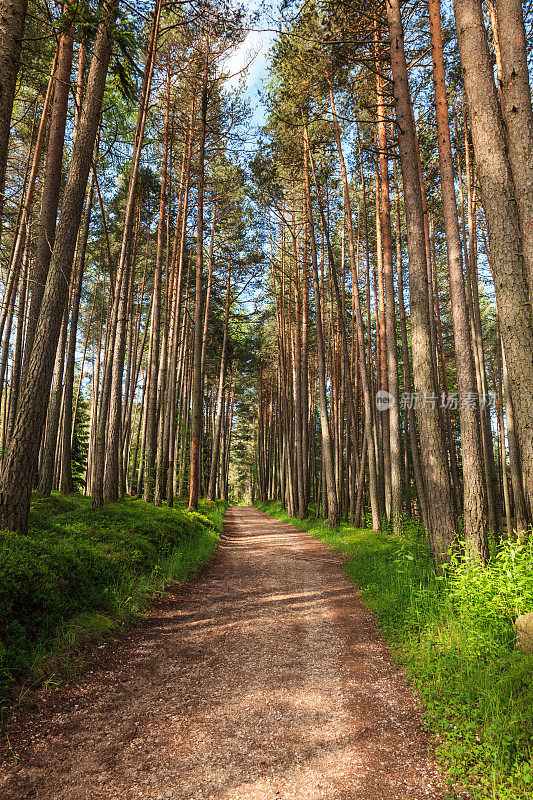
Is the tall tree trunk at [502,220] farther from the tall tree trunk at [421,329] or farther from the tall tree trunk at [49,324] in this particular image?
the tall tree trunk at [49,324]

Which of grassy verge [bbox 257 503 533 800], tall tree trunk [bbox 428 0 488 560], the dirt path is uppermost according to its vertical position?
tall tree trunk [bbox 428 0 488 560]

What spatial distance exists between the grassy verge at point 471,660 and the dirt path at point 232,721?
223 mm

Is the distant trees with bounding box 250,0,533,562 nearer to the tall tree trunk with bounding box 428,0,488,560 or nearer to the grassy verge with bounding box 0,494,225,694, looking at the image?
the tall tree trunk with bounding box 428,0,488,560

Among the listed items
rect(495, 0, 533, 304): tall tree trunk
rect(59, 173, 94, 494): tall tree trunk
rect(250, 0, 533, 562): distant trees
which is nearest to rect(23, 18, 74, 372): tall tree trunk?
rect(59, 173, 94, 494): tall tree trunk

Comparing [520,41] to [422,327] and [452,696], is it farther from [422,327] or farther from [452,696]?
[452,696]

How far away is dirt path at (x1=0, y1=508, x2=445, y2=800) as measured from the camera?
2479 mm

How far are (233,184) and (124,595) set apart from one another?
48.6 feet

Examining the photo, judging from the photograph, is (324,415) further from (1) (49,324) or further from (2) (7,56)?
(2) (7,56)

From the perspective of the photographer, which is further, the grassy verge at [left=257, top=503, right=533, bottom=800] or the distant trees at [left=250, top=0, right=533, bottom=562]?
the distant trees at [left=250, top=0, right=533, bottom=562]

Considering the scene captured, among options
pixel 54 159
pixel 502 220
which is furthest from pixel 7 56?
pixel 502 220

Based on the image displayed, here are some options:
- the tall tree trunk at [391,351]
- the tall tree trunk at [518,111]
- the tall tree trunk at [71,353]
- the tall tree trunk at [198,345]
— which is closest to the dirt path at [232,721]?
the tall tree trunk at [518,111]

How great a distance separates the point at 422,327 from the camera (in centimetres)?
655

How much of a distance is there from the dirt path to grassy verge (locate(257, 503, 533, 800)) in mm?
223

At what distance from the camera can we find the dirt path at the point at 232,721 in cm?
248
